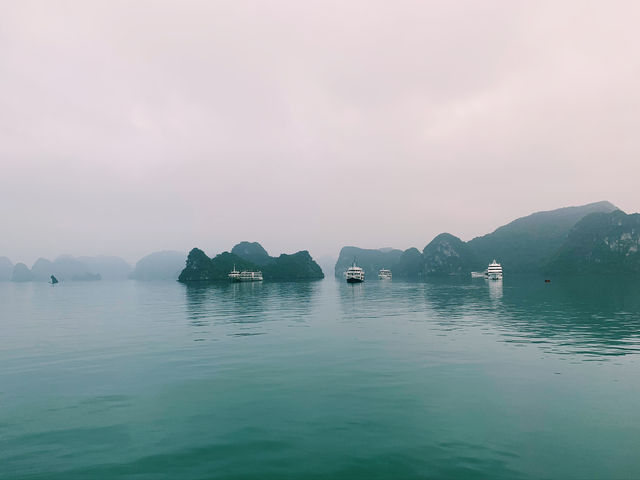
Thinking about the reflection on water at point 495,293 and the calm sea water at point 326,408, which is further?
the reflection on water at point 495,293

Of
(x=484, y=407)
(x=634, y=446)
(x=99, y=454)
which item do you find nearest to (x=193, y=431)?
(x=99, y=454)

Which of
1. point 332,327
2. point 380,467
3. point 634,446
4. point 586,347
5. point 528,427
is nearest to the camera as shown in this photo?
point 380,467

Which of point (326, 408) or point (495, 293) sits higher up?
point (326, 408)

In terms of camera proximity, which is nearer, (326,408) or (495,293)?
(326,408)

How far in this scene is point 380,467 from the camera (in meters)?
12.0

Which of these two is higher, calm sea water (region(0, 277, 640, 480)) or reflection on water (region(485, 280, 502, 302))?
calm sea water (region(0, 277, 640, 480))

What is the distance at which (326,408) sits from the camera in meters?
17.5

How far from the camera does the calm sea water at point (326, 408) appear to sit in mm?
12328

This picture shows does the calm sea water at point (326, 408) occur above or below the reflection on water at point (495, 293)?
above

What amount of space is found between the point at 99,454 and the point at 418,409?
13615 mm

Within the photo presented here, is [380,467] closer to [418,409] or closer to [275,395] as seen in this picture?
[418,409]

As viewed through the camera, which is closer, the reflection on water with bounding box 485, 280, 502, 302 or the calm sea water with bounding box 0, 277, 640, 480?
the calm sea water with bounding box 0, 277, 640, 480

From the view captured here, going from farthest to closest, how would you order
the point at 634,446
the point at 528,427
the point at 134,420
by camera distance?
1. the point at 134,420
2. the point at 528,427
3. the point at 634,446

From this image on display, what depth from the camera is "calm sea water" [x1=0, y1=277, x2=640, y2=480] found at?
12.3 metres
